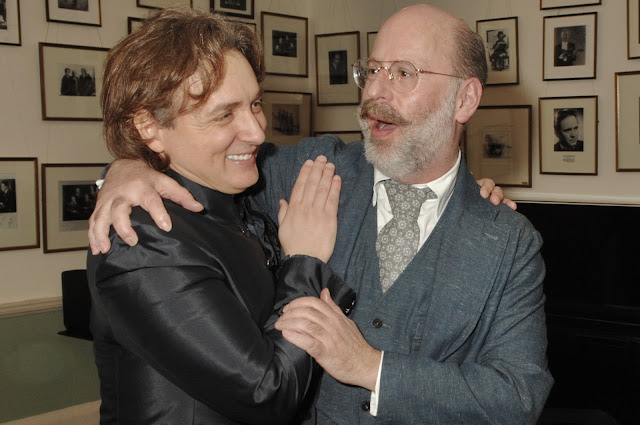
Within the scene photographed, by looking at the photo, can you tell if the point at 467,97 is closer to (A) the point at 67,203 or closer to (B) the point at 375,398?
(B) the point at 375,398

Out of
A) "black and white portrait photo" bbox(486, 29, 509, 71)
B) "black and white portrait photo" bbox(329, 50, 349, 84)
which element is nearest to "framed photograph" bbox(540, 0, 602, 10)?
"black and white portrait photo" bbox(486, 29, 509, 71)

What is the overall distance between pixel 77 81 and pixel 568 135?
129 inches

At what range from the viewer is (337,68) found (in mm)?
5773

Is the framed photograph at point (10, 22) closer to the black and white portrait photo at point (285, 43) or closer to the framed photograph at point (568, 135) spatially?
the black and white portrait photo at point (285, 43)

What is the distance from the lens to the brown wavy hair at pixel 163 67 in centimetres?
156

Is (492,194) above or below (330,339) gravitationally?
above

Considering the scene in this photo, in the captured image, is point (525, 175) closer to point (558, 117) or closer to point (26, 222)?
point (558, 117)

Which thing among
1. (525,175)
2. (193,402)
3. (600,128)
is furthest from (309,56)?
→ (193,402)

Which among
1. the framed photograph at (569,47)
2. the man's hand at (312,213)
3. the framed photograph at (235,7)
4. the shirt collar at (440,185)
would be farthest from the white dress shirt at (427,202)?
the framed photograph at (235,7)

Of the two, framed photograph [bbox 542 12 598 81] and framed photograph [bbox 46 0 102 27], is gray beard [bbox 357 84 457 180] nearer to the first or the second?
framed photograph [bbox 542 12 598 81]

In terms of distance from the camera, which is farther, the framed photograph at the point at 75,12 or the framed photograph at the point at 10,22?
the framed photograph at the point at 75,12

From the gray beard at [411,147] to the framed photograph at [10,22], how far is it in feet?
9.81

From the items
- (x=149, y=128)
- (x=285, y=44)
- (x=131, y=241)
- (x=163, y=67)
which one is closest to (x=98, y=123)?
(x=285, y=44)

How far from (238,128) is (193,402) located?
0.66 meters
